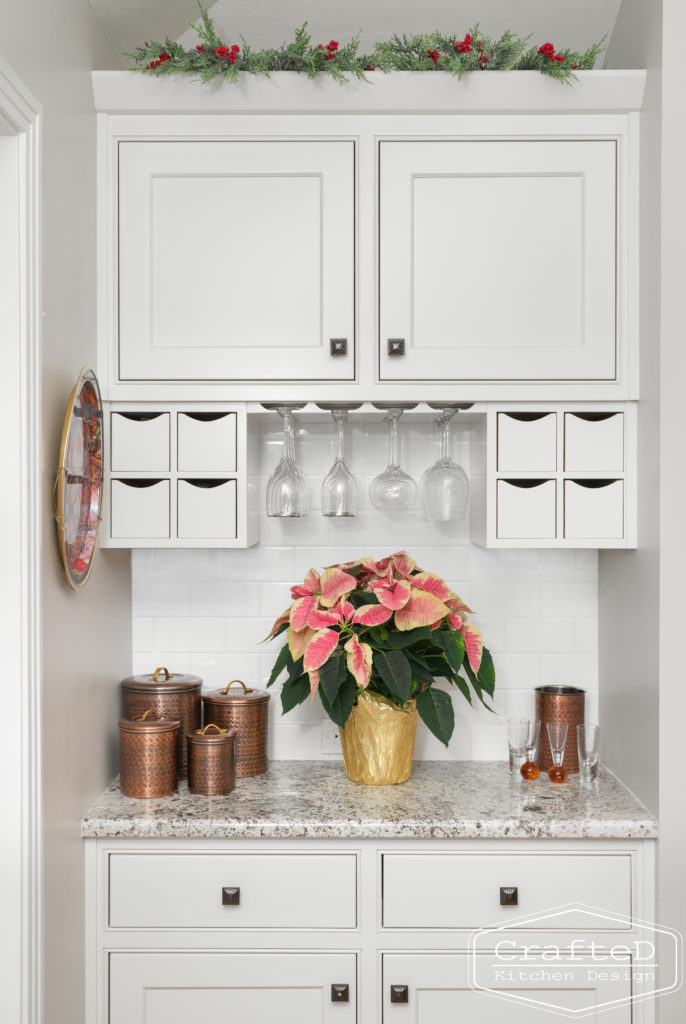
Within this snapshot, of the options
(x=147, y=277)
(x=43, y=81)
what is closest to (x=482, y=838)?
(x=147, y=277)

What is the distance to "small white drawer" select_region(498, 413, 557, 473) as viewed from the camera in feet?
6.74

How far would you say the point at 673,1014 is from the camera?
5.95ft

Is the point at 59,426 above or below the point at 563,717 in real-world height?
above

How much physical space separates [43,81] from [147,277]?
48cm

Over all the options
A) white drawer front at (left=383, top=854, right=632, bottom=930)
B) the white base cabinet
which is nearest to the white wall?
the white base cabinet

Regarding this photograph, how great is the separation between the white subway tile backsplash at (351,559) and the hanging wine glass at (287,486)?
250 millimetres

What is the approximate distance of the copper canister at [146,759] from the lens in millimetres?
1987

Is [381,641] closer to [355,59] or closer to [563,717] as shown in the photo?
[563,717]

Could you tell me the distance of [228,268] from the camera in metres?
2.03

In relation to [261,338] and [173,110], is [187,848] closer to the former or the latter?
[261,338]

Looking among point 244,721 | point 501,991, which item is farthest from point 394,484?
point 501,991

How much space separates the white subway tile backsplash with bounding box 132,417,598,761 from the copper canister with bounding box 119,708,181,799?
39 cm

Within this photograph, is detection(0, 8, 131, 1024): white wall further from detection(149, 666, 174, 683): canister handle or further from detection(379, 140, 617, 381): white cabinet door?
detection(379, 140, 617, 381): white cabinet door

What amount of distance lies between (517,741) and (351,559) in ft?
2.16
